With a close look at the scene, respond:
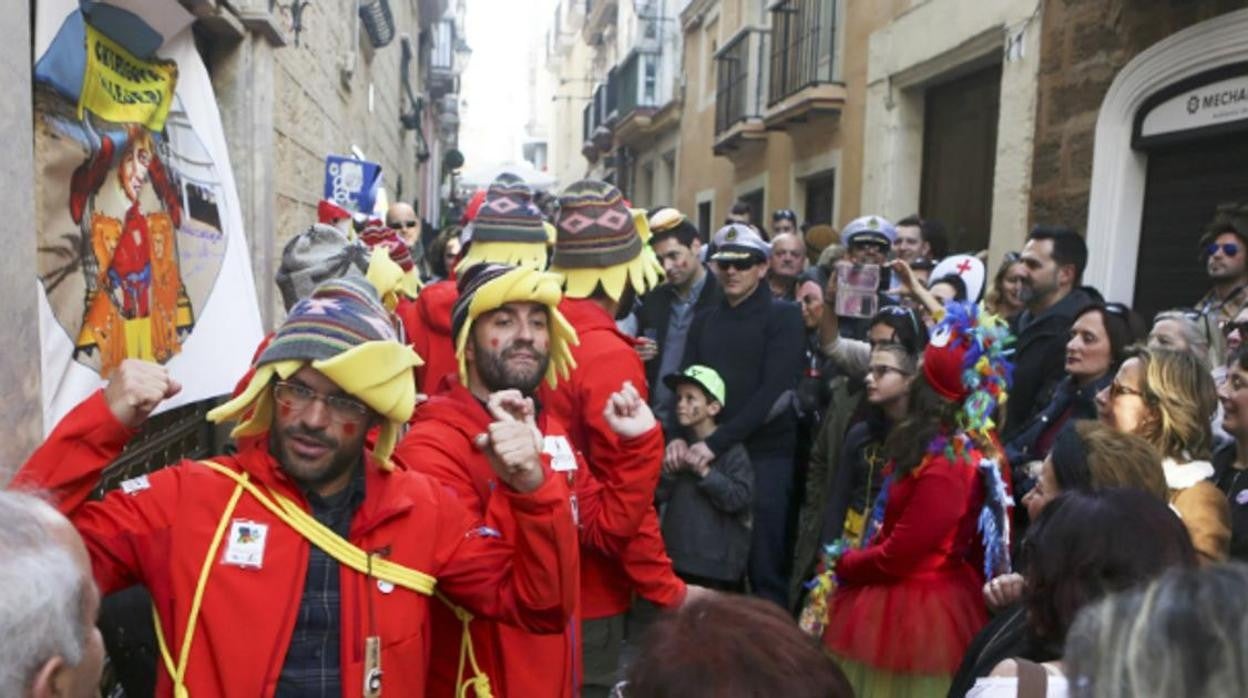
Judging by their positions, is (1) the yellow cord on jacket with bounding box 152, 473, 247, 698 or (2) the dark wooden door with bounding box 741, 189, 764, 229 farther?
(2) the dark wooden door with bounding box 741, 189, 764, 229

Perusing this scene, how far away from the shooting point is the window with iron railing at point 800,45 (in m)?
12.2

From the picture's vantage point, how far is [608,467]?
9.04 ft

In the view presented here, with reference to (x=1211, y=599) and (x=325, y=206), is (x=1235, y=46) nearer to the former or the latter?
(x=325, y=206)

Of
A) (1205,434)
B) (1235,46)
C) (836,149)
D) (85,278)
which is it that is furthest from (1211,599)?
(836,149)

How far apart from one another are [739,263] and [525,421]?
9.18 ft

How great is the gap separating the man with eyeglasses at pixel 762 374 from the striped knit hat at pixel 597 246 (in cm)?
134

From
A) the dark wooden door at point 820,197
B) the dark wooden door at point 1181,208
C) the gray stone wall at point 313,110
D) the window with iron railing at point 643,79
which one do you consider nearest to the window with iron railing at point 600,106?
the window with iron railing at point 643,79

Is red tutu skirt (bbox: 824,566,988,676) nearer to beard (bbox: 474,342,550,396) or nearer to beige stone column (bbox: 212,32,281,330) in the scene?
beard (bbox: 474,342,550,396)

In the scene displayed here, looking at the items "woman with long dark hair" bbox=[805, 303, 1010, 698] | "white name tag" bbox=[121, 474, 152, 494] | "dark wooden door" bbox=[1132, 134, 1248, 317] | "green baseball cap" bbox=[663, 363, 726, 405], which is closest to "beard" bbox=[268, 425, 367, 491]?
"white name tag" bbox=[121, 474, 152, 494]

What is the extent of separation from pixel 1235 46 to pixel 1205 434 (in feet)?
12.9

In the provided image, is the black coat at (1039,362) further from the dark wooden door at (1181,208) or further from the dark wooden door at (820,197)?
the dark wooden door at (820,197)

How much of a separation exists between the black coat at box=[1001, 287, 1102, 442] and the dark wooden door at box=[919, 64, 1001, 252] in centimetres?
450

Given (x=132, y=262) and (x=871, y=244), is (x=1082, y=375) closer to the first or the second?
(x=871, y=244)

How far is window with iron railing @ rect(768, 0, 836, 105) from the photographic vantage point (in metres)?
12.2
